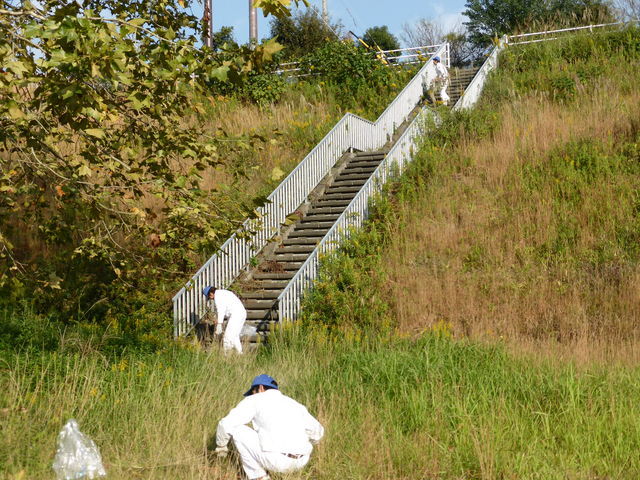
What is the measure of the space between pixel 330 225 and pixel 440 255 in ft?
8.21

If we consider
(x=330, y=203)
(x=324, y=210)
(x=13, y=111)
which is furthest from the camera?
(x=330, y=203)

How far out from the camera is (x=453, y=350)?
34.0 feet

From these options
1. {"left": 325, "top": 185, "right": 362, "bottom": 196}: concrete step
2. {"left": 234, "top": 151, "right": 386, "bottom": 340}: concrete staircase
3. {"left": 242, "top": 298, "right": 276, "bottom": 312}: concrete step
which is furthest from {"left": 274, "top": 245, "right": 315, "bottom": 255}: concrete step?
{"left": 325, "top": 185, "right": 362, "bottom": 196}: concrete step

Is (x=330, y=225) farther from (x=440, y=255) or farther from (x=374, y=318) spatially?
(x=374, y=318)

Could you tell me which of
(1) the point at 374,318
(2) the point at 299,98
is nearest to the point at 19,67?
(1) the point at 374,318

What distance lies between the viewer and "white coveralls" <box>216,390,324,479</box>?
680cm

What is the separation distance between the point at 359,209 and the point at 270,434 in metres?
10.9

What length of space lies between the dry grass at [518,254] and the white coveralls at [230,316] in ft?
8.78

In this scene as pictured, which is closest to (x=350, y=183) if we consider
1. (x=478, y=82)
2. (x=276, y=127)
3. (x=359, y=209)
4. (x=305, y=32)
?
(x=359, y=209)

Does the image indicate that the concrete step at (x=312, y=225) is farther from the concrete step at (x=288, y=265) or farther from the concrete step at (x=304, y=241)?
the concrete step at (x=288, y=265)

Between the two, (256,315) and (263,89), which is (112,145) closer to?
(256,315)

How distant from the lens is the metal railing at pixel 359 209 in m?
14.4

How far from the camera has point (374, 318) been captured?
13.5m

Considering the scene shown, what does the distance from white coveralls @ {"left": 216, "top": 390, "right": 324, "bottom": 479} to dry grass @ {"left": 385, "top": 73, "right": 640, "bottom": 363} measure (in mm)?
4877
